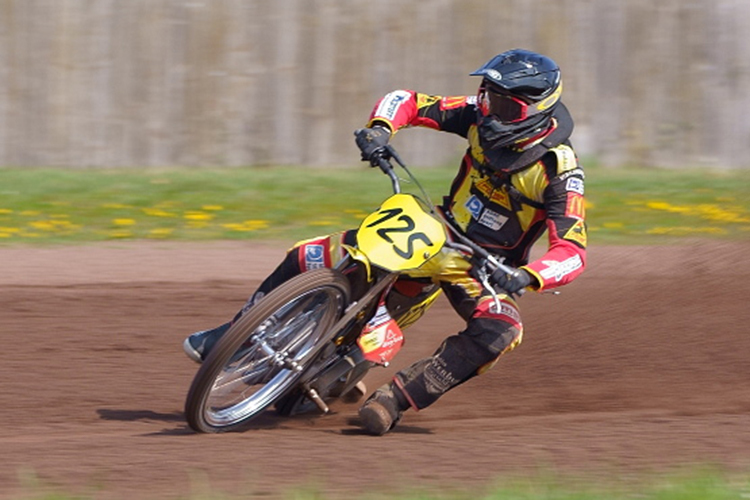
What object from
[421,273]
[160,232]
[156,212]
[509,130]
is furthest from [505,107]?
[156,212]

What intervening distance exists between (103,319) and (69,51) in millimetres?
5877

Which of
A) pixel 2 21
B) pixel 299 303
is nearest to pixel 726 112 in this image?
pixel 2 21

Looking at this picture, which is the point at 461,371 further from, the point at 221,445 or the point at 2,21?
the point at 2,21

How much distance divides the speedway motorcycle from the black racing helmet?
55 centimetres

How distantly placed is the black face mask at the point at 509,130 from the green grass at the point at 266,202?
4733 millimetres

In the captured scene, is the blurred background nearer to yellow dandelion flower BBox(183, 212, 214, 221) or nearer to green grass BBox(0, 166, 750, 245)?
green grass BBox(0, 166, 750, 245)

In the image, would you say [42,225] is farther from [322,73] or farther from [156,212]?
[322,73]

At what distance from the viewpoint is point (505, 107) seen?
618 centimetres

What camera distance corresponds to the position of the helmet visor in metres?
6.14

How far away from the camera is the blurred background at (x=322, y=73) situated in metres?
13.3

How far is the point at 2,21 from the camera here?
519 inches

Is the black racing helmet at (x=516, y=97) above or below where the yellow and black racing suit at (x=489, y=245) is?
above

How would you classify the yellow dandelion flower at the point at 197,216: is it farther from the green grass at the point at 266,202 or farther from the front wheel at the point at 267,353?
the front wheel at the point at 267,353

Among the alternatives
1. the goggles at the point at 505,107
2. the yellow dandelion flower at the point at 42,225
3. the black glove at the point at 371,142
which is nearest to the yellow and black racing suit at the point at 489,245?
the goggles at the point at 505,107
